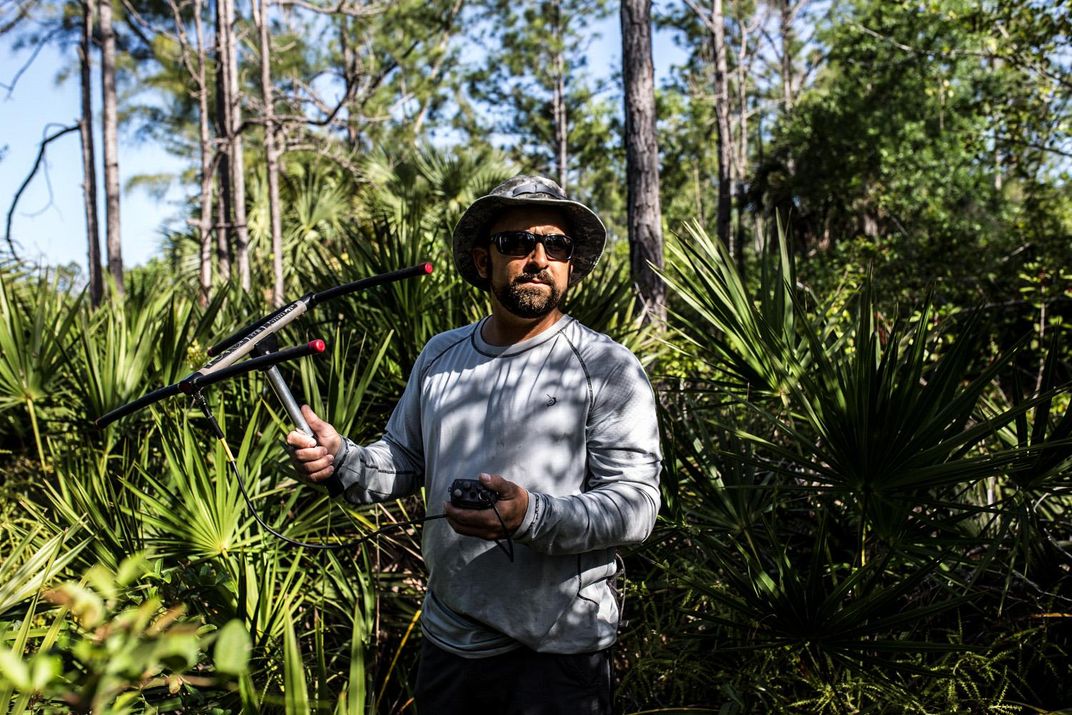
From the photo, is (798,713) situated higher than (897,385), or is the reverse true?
(897,385)

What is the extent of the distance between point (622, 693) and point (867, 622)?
3.43 ft

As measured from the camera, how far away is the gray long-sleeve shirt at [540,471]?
2.07 m

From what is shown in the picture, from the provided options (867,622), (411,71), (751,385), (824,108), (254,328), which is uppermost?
(411,71)

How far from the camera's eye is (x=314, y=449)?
2.10 m

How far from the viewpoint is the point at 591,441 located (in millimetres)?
2127

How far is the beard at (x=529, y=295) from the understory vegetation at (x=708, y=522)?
898 mm

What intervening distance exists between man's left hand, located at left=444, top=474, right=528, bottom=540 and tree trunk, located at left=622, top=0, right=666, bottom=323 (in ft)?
14.8

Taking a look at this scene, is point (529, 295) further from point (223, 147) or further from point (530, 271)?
point (223, 147)

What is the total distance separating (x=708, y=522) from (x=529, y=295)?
1.51 meters

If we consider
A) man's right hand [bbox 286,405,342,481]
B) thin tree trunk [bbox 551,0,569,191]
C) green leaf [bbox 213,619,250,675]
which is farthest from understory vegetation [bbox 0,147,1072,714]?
thin tree trunk [bbox 551,0,569,191]

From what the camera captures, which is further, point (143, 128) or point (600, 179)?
point (600, 179)

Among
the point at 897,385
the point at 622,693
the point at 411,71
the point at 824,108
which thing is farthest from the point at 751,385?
the point at 411,71

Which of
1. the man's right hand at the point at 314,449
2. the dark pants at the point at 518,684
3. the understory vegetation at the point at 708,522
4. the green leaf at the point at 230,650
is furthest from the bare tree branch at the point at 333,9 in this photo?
the green leaf at the point at 230,650

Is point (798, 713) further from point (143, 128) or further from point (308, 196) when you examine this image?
point (143, 128)
